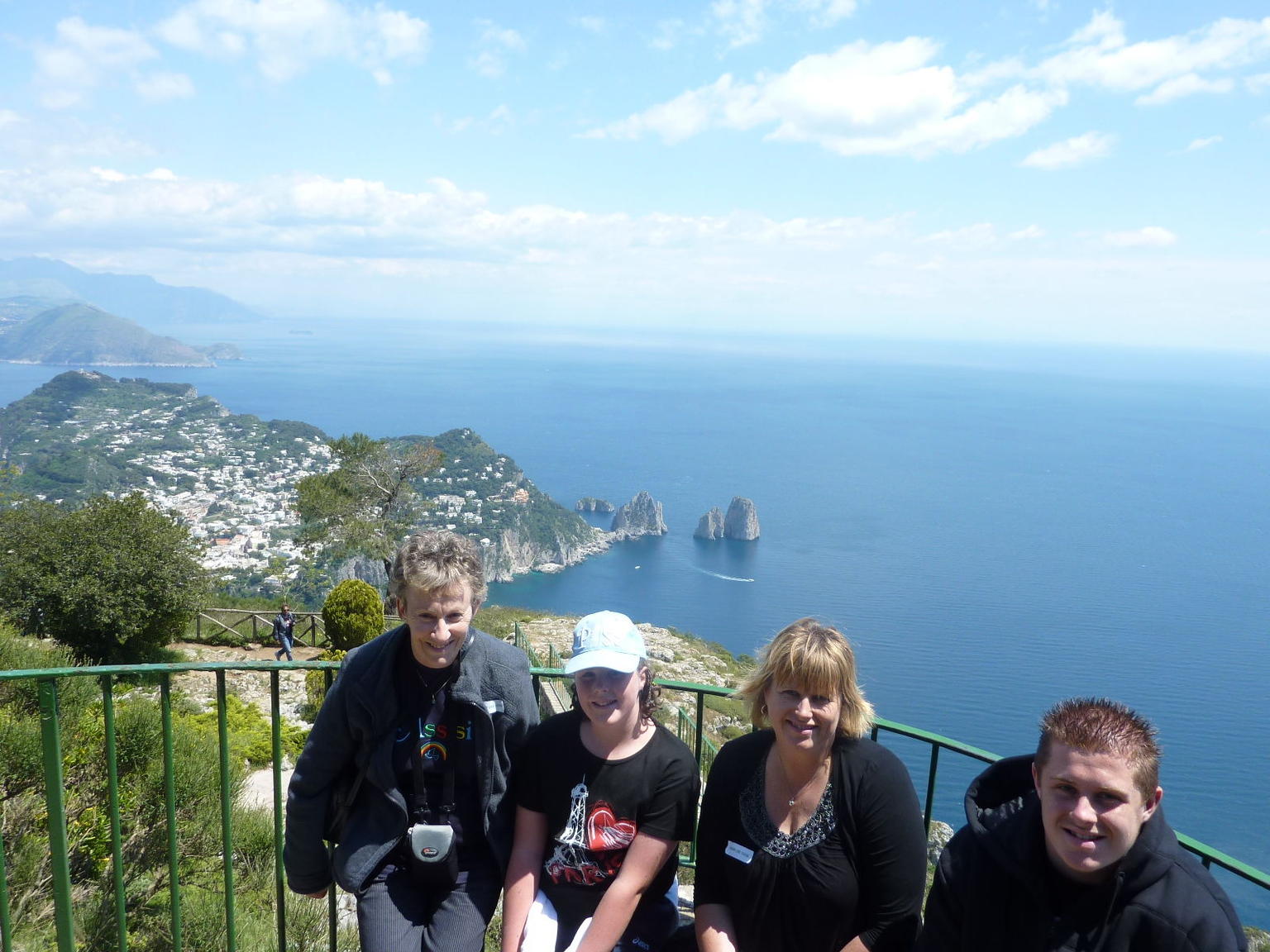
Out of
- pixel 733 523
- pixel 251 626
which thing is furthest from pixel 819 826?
pixel 733 523

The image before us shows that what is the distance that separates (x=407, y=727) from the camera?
2.28 metres

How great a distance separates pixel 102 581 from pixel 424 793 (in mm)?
15728

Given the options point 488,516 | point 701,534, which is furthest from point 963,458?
point 488,516

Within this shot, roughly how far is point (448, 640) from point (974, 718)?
44.9 m

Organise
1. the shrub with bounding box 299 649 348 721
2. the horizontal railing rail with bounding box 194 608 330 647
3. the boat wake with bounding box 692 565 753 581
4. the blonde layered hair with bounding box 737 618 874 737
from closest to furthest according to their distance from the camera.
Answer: the blonde layered hair with bounding box 737 618 874 737 < the shrub with bounding box 299 649 348 721 < the horizontal railing rail with bounding box 194 608 330 647 < the boat wake with bounding box 692 565 753 581

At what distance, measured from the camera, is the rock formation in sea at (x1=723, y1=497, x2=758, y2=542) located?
245 feet

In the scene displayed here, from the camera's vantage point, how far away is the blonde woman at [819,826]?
6.77 ft

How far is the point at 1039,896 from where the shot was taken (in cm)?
167

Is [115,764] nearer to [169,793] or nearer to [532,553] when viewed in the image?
[169,793]

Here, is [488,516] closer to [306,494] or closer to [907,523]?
[907,523]

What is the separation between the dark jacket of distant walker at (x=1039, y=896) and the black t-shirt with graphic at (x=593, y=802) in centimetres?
73

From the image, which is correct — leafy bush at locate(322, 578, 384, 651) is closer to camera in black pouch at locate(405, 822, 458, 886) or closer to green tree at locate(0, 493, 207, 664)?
green tree at locate(0, 493, 207, 664)

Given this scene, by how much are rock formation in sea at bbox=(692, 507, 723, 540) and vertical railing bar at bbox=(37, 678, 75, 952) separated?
74123mm

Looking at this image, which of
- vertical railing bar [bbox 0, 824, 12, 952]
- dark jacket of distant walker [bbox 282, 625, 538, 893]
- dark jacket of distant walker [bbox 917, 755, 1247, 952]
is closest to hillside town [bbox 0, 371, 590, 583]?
vertical railing bar [bbox 0, 824, 12, 952]
